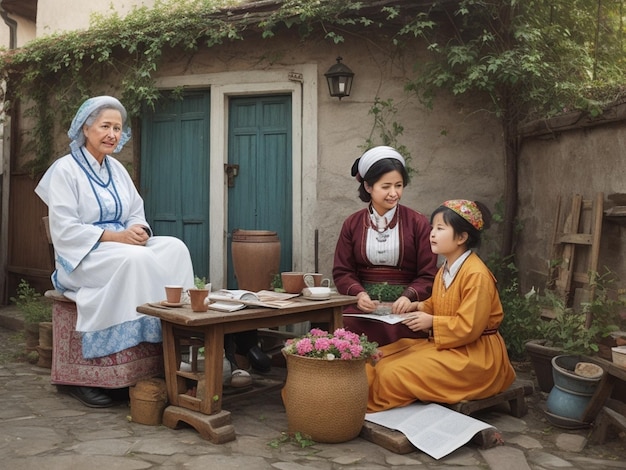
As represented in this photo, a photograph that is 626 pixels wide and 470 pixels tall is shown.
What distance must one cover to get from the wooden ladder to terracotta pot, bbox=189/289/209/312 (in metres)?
2.78

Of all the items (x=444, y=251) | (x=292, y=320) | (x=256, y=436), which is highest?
(x=444, y=251)

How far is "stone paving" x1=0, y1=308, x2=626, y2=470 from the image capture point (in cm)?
311

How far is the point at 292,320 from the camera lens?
3.80 meters

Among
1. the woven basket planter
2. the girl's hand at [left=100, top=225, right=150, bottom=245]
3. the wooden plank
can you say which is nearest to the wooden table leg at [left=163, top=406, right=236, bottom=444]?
the woven basket planter

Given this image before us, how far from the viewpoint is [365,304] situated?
402 centimetres

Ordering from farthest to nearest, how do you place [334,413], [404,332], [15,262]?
1. [15,262]
2. [404,332]
3. [334,413]

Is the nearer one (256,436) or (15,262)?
(256,436)

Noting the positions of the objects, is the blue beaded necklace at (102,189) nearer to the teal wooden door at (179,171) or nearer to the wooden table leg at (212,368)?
the wooden table leg at (212,368)

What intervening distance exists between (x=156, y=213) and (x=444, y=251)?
4199mm

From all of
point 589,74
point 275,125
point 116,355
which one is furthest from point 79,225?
point 589,74

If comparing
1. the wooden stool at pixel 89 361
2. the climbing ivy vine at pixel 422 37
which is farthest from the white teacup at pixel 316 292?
the climbing ivy vine at pixel 422 37

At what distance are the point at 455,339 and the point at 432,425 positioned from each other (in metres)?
0.48

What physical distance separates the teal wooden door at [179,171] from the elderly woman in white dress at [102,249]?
7.33 feet

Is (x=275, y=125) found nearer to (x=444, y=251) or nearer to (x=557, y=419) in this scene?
(x=444, y=251)
